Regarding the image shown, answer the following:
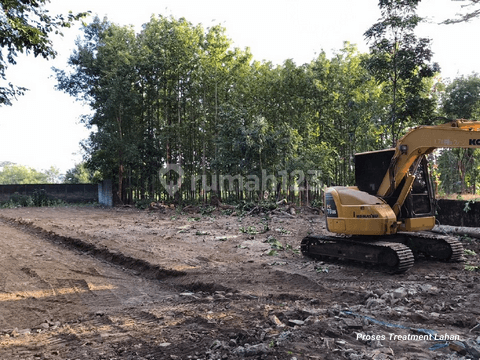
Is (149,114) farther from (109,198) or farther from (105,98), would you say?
(109,198)

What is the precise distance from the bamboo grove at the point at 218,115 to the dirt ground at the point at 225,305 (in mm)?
10932

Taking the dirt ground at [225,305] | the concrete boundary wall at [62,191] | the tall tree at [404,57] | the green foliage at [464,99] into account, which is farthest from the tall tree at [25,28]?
the concrete boundary wall at [62,191]

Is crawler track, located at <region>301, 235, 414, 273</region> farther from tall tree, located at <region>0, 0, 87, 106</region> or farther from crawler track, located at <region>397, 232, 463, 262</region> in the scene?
tall tree, located at <region>0, 0, 87, 106</region>

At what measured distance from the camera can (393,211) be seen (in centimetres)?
750

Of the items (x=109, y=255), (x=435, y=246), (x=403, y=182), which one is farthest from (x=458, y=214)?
(x=109, y=255)

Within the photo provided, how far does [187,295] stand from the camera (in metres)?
6.03

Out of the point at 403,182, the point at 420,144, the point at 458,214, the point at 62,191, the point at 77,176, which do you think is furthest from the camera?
the point at 77,176

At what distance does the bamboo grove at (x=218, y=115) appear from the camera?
2059 centimetres

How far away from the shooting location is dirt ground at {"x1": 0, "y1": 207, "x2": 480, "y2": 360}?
3898 millimetres

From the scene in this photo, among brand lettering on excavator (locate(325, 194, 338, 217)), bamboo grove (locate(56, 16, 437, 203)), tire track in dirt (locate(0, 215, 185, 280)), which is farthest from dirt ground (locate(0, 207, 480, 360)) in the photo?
bamboo grove (locate(56, 16, 437, 203))

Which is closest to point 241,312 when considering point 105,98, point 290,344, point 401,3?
point 290,344

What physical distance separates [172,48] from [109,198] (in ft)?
35.5

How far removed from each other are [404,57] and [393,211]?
804 centimetres

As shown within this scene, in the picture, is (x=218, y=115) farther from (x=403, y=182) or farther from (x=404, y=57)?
(x=403, y=182)
